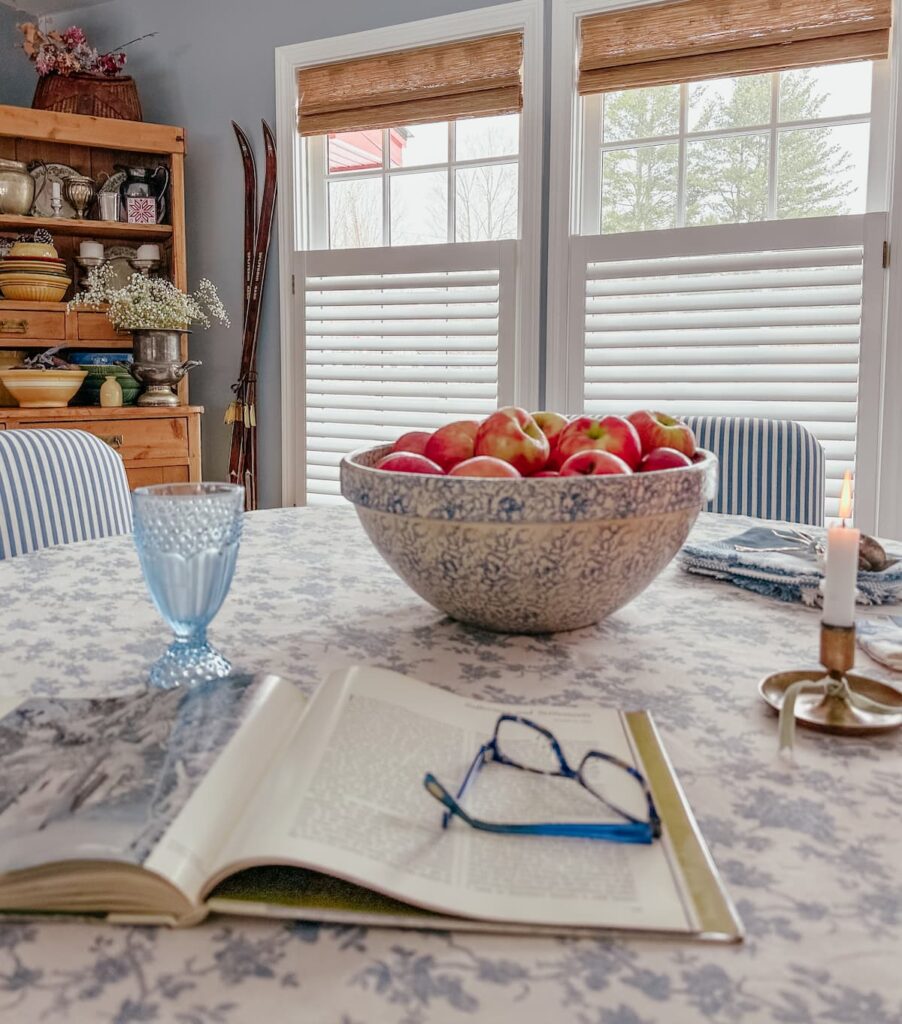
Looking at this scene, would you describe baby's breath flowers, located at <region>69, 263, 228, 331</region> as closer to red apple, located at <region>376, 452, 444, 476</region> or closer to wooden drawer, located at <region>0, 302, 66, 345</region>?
wooden drawer, located at <region>0, 302, 66, 345</region>

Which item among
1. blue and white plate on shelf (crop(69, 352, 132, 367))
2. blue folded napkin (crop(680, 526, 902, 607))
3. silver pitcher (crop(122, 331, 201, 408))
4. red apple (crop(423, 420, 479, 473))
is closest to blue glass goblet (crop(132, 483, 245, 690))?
red apple (crop(423, 420, 479, 473))

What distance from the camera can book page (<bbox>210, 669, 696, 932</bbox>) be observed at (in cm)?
41

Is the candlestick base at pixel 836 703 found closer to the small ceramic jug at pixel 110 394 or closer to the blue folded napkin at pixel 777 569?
the blue folded napkin at pixel 777 569

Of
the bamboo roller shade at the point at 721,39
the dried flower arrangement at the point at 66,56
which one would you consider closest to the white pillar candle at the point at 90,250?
the dried flower arrangement at the point at 66,56

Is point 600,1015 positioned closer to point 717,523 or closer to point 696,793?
point 696,793

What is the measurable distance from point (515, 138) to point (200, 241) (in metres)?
1.25

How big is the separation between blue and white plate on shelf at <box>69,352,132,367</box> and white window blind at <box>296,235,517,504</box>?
2.29ft

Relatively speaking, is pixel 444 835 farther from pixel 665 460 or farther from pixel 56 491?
pixel 56 491

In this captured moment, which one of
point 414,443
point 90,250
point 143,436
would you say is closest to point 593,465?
point 414,443

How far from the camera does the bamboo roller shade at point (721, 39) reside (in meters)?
2.36

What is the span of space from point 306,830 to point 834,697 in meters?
0.42

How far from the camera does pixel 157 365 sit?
10.2ft

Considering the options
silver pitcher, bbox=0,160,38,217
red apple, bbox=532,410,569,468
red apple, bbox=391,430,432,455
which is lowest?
red apple, bbox=391,430,432,455

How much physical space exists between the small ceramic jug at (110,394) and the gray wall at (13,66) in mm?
1242
